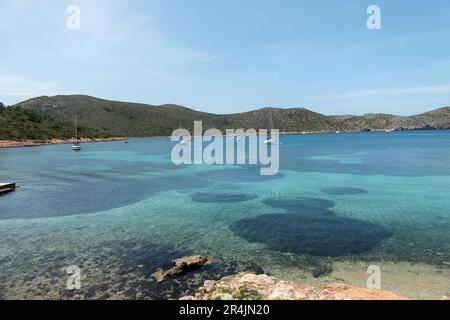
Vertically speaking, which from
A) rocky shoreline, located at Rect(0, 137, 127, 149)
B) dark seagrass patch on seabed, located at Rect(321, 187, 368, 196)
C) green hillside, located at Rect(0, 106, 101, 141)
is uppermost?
green hillside, located at Rect(0, 106, 101, 141)

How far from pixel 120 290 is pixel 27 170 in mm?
53765

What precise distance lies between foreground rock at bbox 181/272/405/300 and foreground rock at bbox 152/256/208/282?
2850 mm

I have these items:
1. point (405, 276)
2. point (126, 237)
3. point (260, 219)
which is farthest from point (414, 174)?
point (126, 237)

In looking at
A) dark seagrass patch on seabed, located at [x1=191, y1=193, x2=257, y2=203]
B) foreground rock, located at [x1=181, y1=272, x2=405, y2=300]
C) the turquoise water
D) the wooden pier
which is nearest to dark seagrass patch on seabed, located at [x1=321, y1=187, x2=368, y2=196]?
the turquoise water

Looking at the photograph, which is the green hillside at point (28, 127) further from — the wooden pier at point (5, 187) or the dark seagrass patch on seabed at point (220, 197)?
the dark seagrass patch on seabed at point (220, 197)

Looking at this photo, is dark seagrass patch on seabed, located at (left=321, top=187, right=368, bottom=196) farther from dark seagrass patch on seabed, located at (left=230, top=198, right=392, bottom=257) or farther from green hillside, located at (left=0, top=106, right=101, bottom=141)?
green hillside, located at (left=0, top=106, right=101, bottom=141)

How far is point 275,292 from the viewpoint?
37.3 ft

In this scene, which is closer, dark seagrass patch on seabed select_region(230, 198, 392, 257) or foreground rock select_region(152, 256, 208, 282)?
foreground rock select_region(152, 256, 208, 282)

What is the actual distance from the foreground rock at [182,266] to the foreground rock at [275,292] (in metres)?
2.85

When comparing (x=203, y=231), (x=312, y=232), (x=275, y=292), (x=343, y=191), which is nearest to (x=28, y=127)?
(x=343, y=191)

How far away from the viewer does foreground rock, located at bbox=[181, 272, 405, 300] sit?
36.4ft

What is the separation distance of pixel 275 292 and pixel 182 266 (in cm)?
588

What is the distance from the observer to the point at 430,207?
28.0 m

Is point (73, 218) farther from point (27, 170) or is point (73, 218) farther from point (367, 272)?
point (27, 170)
